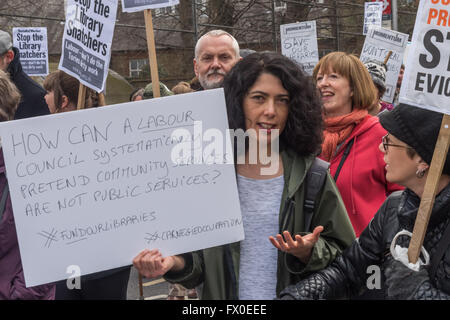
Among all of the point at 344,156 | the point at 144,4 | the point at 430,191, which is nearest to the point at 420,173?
the point at 430,191

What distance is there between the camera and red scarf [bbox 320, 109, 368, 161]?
3.68m

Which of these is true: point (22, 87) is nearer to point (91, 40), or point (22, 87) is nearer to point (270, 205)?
point (91, 40)

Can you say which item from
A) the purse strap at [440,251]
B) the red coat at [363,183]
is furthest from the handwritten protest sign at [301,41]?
the purse strap at [440,251]

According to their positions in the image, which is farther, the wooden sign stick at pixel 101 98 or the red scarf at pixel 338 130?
the wooden sign stick at pixel 101 98

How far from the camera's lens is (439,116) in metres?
2.19

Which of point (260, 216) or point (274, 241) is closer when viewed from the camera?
point (274, 241)

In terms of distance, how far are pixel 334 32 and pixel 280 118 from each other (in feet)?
64.3

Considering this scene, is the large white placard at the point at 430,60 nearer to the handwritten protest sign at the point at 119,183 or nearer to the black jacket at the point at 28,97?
the handwritten protest sign at the point at 119,183

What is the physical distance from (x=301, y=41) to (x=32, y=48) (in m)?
3.94

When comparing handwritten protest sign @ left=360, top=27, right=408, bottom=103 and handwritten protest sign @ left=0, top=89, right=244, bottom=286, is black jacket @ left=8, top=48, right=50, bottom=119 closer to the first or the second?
handwritten protest sign @ left=0, top=89, right=244, bottom=286

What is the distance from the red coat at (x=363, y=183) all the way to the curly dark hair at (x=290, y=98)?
91 cm

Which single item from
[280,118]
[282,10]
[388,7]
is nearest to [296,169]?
[280,118]

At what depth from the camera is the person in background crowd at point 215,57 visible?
4.27 m

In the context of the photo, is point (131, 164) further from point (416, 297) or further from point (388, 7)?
point (388, 7)
